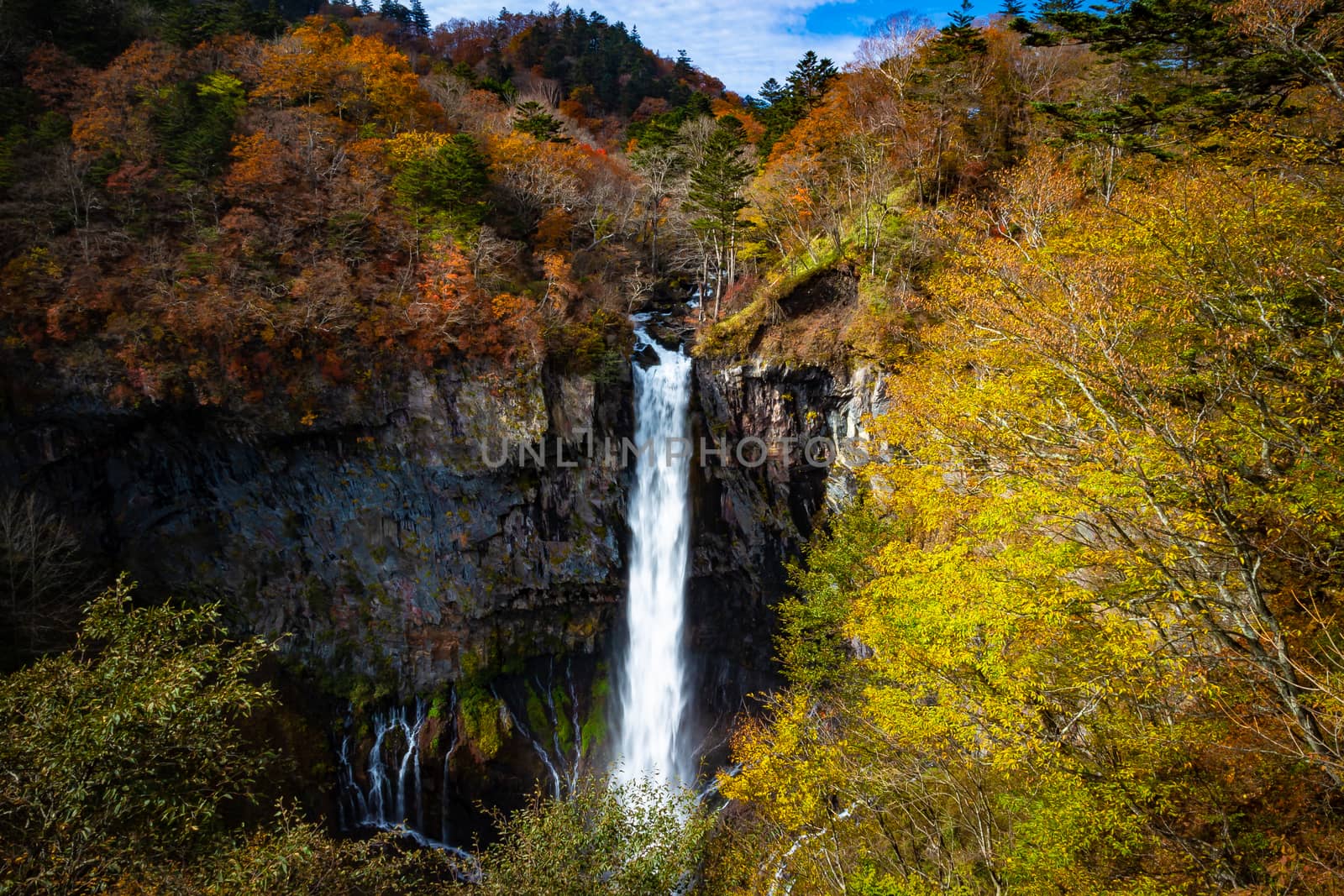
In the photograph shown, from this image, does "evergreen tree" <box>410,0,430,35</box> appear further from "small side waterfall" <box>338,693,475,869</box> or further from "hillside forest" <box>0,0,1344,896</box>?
"small side waterfall" <box>338,693,475,869</box>

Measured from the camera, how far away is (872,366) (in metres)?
18.0

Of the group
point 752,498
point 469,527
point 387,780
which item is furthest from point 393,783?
point 752,498

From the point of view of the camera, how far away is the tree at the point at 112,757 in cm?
575

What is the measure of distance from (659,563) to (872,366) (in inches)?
439

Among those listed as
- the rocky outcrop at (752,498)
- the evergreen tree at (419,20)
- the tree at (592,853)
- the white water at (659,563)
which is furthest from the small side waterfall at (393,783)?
the evergreen tree at (419,20)

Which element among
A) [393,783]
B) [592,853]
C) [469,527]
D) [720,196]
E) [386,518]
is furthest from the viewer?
[720,196]

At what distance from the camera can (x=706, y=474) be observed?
75.5 feet

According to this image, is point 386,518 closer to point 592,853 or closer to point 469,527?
point 469,527

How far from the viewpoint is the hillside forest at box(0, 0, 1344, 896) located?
6395mm

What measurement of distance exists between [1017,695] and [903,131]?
19.1 metres

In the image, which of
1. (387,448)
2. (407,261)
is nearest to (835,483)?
(387,448)

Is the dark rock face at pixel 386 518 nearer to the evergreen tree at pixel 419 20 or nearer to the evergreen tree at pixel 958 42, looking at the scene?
the evergreen tree at pixel 958 42

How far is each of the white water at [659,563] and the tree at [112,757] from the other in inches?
623

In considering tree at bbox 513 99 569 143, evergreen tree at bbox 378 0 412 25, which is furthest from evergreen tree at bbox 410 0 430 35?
tree at bbox 513 99 569 143
